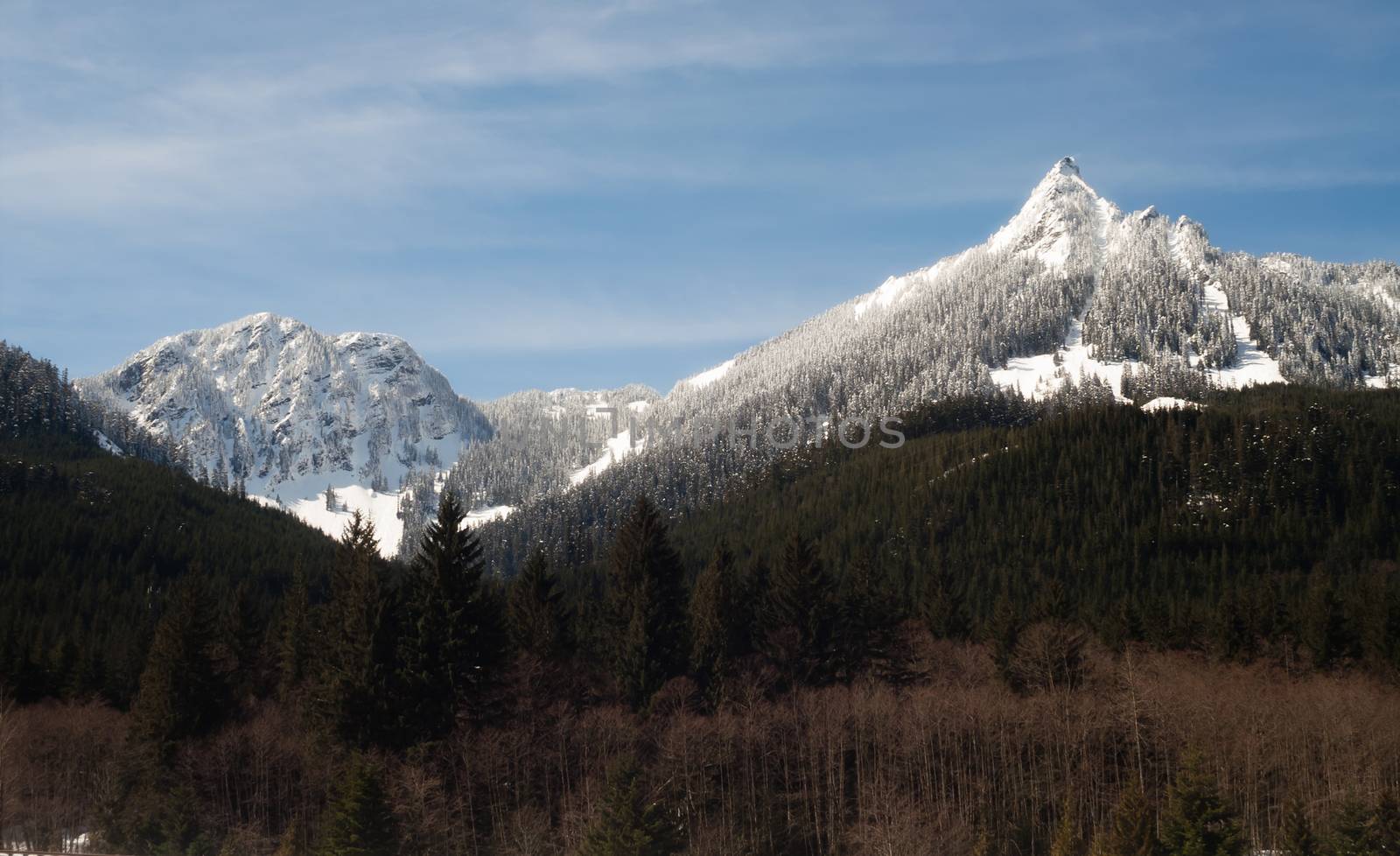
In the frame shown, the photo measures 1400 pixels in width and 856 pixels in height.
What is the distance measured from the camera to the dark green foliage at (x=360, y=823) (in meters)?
45.2

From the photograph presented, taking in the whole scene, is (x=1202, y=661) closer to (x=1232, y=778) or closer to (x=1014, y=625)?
(x=1014, y=625)

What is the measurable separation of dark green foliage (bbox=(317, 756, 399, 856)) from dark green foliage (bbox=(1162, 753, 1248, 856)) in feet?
112

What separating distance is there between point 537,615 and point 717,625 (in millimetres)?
12262

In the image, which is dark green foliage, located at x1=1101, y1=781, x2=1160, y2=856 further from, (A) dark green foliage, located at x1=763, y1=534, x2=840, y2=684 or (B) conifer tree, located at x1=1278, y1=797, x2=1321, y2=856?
(A) dark green foliage, located at x1=763, y1=534, x2=840, y2=684

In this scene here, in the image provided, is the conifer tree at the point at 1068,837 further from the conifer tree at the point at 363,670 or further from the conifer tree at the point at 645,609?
the conifer tree at the point at 363,670

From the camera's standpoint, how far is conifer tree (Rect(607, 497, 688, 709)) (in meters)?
68.8

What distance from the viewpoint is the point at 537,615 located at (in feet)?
234

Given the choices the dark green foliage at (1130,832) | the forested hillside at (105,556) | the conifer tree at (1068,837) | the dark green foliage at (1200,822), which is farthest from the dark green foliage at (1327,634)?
the forested hillside at (105,556)

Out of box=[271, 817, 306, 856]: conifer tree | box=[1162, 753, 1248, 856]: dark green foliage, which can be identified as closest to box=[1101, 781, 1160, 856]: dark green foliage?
box=[1162, 753, 1248, 856]: dark green foliage

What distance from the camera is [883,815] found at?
5634 centimetres

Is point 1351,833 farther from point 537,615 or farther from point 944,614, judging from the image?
point 537,615

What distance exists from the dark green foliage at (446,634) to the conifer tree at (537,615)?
28.7ft

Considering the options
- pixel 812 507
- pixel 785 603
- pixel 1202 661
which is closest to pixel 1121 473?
pixel 812 507

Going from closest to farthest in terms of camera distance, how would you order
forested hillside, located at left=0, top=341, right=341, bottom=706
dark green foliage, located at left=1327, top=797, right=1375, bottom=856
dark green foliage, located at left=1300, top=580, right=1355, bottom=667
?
1. dark green foliage, located at left=1327, top=797, right=1375, bottom=856
2. dark green foliage, located at left=1300, top=580, right=1355, bottom=667
3. forested hillside, located at left=0, top=341, right=341, bottom=706
